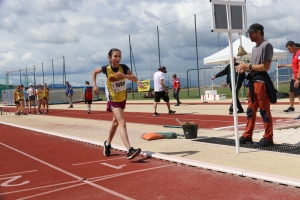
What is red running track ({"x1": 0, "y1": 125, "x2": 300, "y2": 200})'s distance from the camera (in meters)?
4.31

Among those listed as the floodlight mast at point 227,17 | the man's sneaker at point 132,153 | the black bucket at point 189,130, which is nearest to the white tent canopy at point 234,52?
the black bucket at point 189,130

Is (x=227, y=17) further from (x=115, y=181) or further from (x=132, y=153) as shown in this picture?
(x=115, y=181)

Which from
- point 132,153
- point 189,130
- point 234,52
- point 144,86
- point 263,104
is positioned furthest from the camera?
point 144,86

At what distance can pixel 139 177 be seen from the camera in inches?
205

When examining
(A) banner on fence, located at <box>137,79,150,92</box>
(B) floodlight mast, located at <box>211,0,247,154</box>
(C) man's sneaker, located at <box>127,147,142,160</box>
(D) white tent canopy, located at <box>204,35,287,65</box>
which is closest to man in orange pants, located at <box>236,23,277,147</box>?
(B) floodlight mast, located at <box>211,0,247,154</box>

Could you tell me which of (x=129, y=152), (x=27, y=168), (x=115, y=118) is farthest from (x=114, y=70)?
(x=27, y=168)

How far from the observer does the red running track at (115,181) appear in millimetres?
4309

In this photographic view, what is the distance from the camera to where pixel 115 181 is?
5.06m

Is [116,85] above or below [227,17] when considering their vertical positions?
below

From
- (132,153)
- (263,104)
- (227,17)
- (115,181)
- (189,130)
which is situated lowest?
(115,181)

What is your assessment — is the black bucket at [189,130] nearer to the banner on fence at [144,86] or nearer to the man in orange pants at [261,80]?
the man in orange pants at [261,80]

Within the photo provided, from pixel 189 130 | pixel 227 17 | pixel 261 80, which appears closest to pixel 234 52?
pixel 189 130

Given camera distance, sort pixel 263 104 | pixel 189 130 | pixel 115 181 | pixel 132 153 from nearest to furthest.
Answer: pixel 115 181
pixel 132 153
pixel 263 104
pixel 189 130

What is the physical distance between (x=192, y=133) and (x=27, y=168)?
11.5ft
